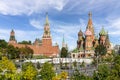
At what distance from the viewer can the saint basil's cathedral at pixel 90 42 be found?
425 ft

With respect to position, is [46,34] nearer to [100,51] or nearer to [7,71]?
[100,51]

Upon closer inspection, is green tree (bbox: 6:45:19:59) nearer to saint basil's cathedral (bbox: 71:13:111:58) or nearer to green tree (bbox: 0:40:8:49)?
green tree (bbox: 0:40:8:49)

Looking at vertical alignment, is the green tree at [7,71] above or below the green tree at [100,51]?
→ below

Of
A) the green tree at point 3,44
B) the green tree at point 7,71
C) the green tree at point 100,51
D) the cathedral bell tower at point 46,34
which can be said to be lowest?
the green tree at point 7,71

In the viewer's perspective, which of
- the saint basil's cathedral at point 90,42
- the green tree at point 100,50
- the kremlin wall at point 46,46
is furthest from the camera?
the kremlin wall at point 46,46

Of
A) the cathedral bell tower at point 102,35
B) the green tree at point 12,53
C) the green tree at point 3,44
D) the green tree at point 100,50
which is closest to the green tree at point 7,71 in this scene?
the green tree at point 12,53

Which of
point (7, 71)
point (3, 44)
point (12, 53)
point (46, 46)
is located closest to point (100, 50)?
point (12, 53)

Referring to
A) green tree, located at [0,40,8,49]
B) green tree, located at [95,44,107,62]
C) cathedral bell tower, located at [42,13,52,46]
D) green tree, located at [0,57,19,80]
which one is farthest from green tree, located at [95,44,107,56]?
green tree, located at [0,57,19,80]

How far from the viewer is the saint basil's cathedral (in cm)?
12950

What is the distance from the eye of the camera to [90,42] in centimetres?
13100

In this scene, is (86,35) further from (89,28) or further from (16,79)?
(16,79)

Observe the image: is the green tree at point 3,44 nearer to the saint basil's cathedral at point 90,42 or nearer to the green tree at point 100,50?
the saint basil's cathedral at point 90,42

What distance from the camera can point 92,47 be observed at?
427 feet

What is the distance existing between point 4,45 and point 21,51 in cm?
915
